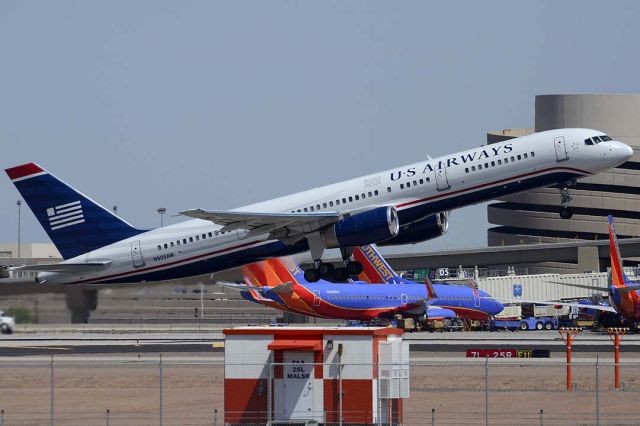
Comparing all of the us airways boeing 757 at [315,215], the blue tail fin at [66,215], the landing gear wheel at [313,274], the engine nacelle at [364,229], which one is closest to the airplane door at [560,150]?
the us airways boeing 757 at [315,215]

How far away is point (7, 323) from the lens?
4806 centimetres

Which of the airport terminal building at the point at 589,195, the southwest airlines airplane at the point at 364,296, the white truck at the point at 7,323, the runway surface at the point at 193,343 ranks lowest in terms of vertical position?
the runway surface at the point at 193,343

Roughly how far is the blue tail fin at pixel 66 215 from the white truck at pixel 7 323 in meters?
16.6

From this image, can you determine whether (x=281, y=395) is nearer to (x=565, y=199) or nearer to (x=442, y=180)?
(x=442, y=180)

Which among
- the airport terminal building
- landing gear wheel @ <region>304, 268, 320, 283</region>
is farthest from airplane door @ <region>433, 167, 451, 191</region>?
the airport terminal building

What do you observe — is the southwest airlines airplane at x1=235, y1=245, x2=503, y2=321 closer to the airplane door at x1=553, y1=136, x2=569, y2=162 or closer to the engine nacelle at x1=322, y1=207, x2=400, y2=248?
the engine nacelle at x1=322, y1=207, x2=400, y2=248

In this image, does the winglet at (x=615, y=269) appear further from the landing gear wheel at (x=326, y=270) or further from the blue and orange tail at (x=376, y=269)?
the landing gear wheel at (x=326, y=270)

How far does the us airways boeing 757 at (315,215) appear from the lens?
194ft

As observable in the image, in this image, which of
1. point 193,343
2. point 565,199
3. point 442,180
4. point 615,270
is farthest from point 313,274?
point 615,270

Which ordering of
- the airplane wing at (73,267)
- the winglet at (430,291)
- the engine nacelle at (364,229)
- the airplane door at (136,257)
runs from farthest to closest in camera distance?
1. the winglet at (430,291)
2. the airplane door at (136,257)
3. the airplane wing at (73,267)
4. the engine nacelle at (364,229)

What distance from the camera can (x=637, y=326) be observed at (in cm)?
8744

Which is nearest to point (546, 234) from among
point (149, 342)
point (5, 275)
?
point (149, 342)

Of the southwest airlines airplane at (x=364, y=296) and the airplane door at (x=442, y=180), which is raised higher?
the airplane door at (x=442, y=180)

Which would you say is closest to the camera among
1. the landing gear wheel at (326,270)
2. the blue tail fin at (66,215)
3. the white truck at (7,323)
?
the white truck at (7,323)
